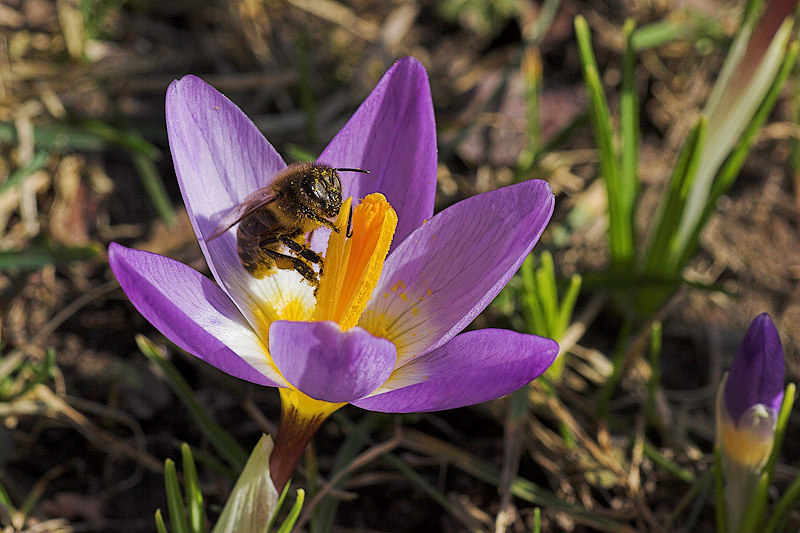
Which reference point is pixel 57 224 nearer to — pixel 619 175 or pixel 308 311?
pixel 308 311

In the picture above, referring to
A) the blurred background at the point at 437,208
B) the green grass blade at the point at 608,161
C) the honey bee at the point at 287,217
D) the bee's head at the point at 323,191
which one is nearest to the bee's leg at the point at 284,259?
the honey bee at the point at 287,217

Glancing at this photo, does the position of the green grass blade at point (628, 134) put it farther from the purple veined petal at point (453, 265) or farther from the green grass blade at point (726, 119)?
the purple veined petal at point (453, 265)

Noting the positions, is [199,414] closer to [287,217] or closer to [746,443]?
[287,217]

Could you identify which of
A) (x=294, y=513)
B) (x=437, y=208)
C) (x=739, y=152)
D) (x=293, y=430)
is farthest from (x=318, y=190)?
(x=739, y=152)

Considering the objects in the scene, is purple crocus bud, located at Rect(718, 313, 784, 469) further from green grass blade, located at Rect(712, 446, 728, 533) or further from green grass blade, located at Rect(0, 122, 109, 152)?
green grass blade, located at Rect(0, 122, 109, 152)

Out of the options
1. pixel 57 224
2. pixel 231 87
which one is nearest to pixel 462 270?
pixel 57 224

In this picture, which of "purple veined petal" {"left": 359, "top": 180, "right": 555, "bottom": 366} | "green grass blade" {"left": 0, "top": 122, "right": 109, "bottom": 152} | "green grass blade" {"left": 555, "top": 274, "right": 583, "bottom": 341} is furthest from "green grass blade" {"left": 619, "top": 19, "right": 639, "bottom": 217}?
"green grass blade" {"left": 0, "top": 122, "right": 109, "bottom": 152}

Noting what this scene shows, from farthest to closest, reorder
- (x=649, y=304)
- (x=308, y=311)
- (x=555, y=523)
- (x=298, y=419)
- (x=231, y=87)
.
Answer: (x=231, y=87), (x=649, y=304), (x=555, y=523), (x=308, y=311), (x=298, y=419)
